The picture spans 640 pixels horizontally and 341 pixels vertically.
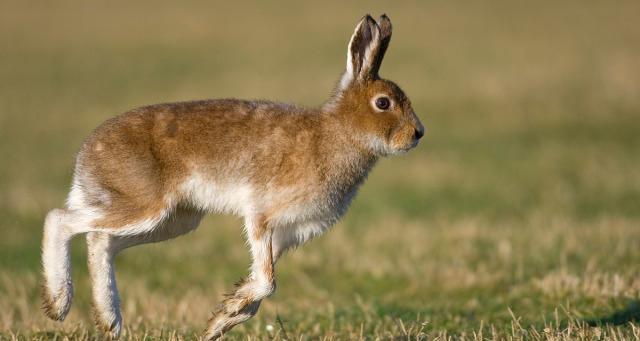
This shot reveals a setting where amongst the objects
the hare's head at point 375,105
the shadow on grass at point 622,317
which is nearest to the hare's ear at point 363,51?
the hare's head at point 375,105

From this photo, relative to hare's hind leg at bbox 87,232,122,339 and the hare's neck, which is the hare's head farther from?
hare's hind leg at bbox 87,232,122,339

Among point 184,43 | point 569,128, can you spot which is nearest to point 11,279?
point 569,128

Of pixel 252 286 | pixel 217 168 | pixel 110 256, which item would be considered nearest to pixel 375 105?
pixel 217 168

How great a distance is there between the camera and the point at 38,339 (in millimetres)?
6785

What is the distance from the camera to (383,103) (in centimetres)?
672

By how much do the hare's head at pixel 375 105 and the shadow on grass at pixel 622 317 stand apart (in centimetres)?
223

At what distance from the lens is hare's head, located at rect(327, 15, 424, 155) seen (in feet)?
21.8

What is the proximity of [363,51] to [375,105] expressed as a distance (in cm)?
40

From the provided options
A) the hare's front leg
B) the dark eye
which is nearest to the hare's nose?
the dark eye

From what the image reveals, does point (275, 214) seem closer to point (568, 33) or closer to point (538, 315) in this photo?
point (538, 315)

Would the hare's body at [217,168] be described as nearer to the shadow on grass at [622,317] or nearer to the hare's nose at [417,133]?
the hare's nose at [417,133]

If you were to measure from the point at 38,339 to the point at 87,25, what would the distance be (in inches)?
1204

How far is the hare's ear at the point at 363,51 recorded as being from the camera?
6582 millimetres

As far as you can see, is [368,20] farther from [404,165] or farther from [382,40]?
[404,165]
